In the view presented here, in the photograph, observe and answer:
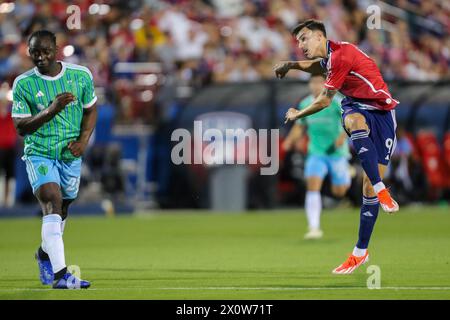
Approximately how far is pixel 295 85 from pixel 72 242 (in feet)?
36.8

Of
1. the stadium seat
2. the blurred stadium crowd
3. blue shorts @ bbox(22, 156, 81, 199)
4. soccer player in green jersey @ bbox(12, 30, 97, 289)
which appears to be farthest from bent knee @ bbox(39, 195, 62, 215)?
the stadium seat

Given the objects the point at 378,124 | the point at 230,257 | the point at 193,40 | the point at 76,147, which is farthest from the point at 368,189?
the point at 193,40

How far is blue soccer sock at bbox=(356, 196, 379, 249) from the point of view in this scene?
40.2 feet

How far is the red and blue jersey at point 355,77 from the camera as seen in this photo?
1202 centimetres

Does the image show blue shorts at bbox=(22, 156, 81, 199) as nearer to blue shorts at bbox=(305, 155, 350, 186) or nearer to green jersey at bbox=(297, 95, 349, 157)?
blue shorts at bbox=(305, 155, 350, 186)

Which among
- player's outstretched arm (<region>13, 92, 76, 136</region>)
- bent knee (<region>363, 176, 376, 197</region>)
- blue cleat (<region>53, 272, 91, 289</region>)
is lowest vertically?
blue cleat (<region>53, 272, 91, 289</region>)

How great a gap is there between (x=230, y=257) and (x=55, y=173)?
14.8 feet

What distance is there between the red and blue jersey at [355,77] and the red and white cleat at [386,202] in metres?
0.98

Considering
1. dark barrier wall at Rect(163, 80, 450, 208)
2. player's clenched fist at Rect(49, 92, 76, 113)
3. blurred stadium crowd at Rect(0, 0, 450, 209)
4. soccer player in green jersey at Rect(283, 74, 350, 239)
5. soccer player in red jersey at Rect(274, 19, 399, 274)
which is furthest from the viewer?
dark barrier wall at Rect(163, 80, 450, 208)

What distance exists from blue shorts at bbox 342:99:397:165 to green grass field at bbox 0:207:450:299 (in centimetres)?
→ 143
